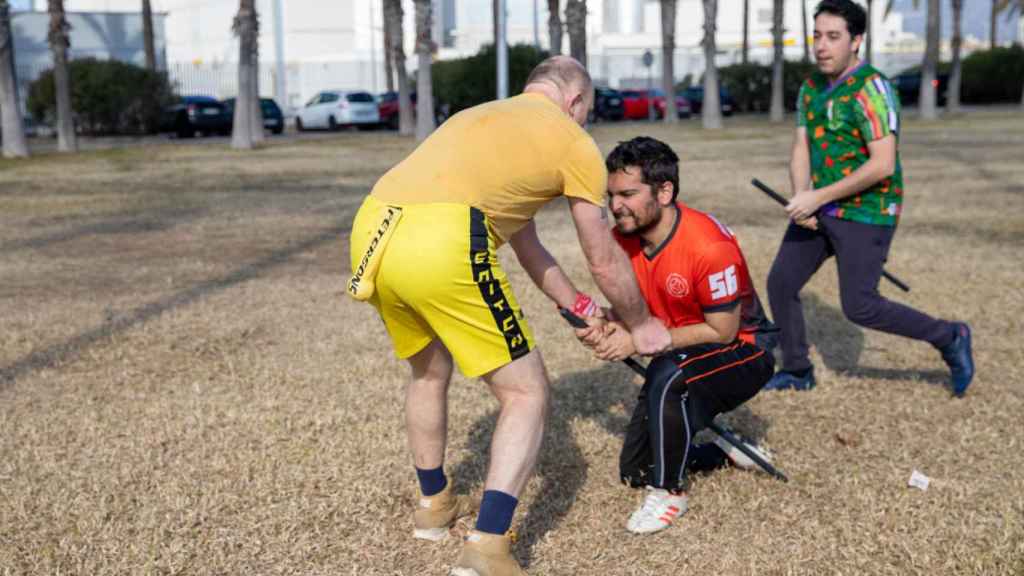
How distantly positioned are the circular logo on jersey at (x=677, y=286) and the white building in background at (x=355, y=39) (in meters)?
47.4

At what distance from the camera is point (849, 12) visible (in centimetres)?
516

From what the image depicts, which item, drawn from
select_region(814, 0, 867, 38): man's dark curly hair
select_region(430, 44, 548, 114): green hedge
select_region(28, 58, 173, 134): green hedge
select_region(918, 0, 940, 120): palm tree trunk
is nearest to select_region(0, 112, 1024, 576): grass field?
select_region(814, 0, 867, 38): man's dark curly hair

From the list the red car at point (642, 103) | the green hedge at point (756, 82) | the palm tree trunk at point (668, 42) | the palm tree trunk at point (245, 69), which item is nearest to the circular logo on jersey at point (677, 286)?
the palm tree trunk at point (245, 69)

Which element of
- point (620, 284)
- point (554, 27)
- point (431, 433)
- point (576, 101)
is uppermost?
point (554, 27)

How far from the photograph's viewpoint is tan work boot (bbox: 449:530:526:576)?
3.25 m

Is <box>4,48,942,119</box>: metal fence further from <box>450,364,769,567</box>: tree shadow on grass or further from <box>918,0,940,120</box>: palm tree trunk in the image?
<box>450,364,769,567</box>: tree shadow on grass

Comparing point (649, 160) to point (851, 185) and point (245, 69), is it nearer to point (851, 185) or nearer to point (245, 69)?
point (851, 185)

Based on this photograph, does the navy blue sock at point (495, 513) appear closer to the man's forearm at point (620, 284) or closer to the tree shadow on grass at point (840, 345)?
the man's forearm at point (620, 284)

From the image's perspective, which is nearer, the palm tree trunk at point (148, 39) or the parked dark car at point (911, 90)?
the palm tree trunk at point (148, 39)

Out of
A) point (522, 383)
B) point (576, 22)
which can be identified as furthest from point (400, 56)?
point (522, 383)

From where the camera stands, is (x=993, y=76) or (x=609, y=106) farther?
(x=993, y=76)

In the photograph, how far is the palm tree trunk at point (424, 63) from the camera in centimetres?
2680

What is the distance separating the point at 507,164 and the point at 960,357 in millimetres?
3203

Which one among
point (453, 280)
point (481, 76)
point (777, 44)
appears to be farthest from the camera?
point (481, 76)
